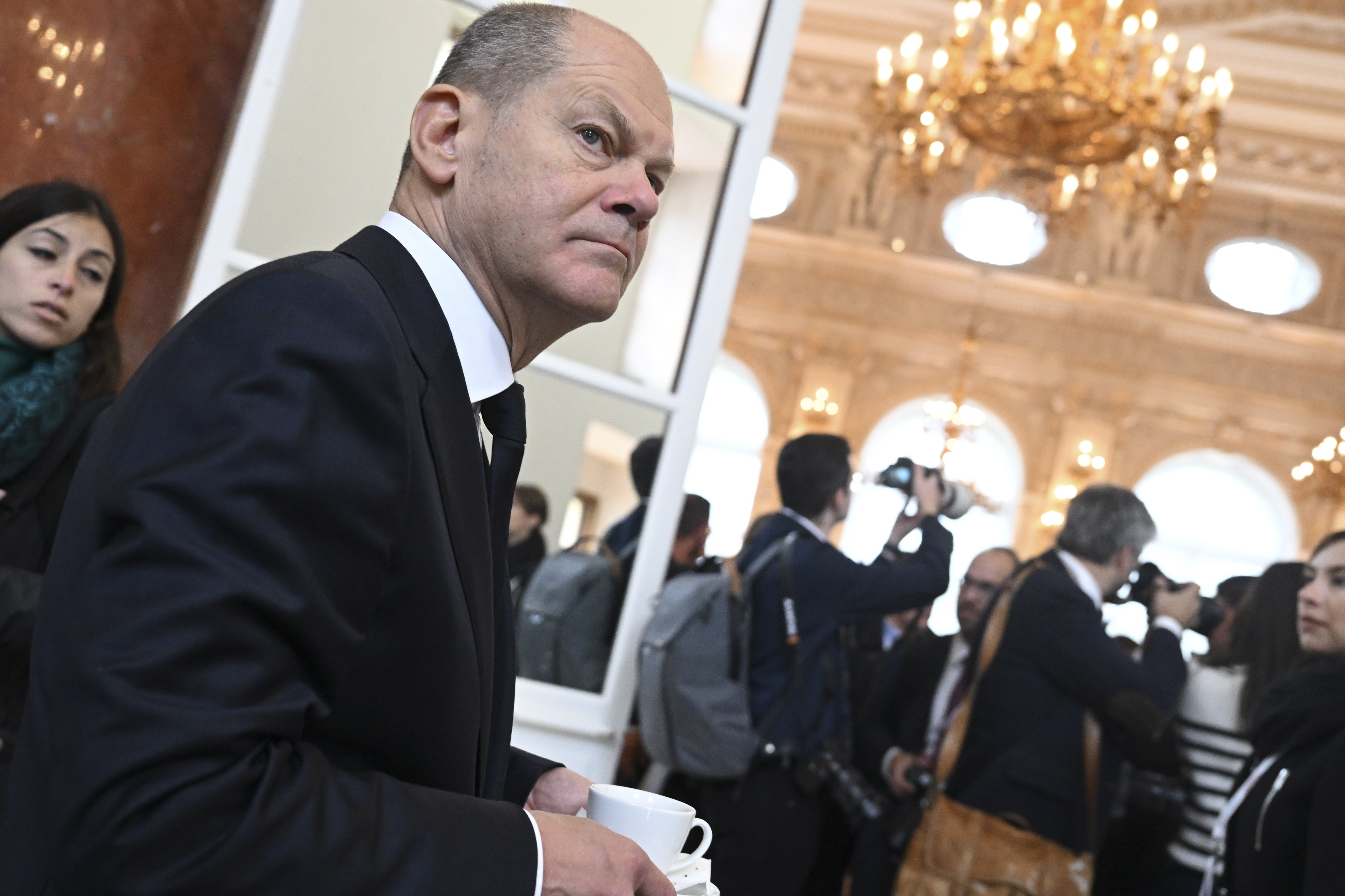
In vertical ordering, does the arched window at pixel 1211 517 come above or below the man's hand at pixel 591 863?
above

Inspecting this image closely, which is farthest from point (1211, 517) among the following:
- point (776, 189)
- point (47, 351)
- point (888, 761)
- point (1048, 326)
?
point (47, 351)

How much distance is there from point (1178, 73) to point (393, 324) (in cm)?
1098

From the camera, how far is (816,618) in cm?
326

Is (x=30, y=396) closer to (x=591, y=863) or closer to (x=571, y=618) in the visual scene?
(x=571, y=618)

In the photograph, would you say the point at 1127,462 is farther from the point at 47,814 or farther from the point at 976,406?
the point at 47,814

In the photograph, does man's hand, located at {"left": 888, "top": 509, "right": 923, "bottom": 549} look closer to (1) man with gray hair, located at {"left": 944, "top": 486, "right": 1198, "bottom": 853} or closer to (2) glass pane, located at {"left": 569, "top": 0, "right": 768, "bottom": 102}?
(1) man with gray hair, located at {"left": 944, "top": 486, "right": 1198, "bottom": 853}

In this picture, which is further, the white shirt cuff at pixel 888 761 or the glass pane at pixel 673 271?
the white shirt cuff at pixel 888 761

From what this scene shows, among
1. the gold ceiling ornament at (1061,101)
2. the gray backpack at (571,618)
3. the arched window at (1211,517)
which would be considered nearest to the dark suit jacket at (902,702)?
the gray backpack at (571,618)

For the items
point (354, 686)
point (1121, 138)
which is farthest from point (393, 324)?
point (1121, 138)

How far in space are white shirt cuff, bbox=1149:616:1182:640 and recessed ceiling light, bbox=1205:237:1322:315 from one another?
10.2 m

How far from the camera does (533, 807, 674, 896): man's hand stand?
2.78ft

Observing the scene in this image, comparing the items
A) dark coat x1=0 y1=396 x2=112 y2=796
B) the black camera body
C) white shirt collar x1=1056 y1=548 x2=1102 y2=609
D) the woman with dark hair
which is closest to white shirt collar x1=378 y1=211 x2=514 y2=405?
dark coat x1=0 y1=396 x2=112 y2=796

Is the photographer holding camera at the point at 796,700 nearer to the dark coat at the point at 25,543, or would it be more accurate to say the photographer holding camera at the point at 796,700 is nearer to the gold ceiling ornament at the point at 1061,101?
the dark coat at the point at 25,543

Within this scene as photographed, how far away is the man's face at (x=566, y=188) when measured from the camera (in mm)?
1069
